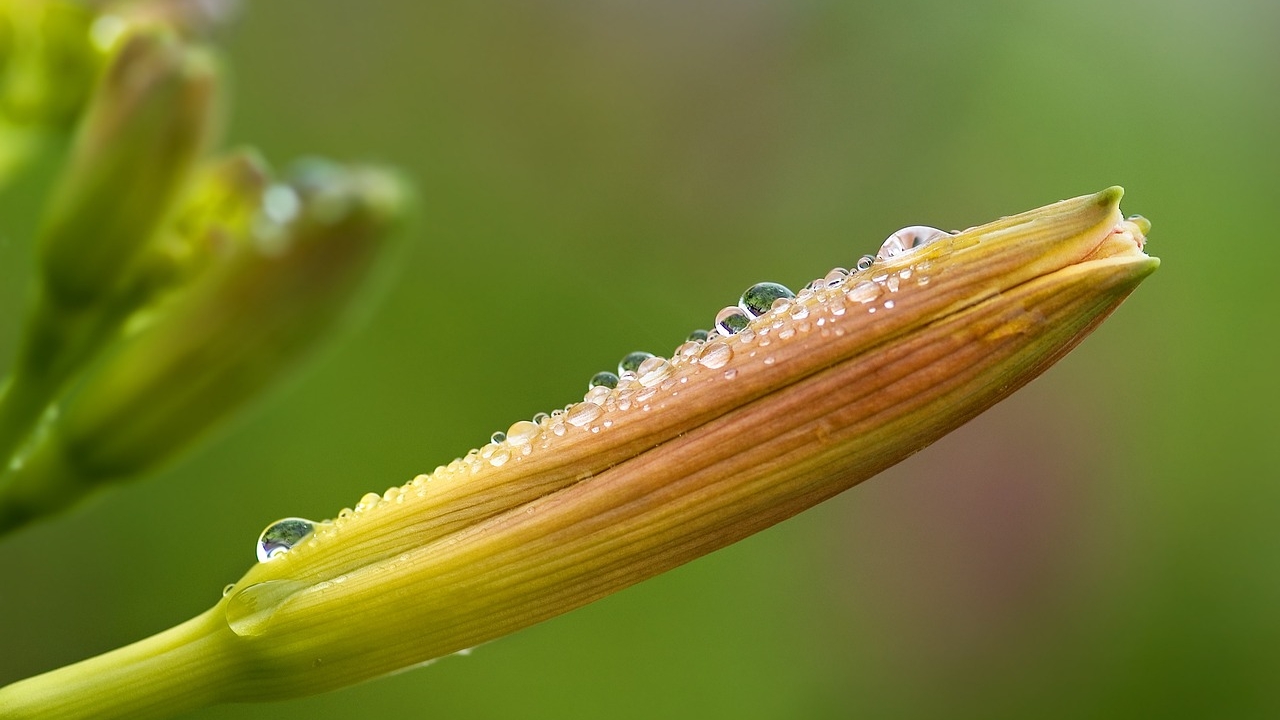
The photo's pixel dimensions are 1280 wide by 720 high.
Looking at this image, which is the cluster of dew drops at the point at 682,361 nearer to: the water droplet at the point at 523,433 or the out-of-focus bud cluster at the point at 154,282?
the water droplet at the point at 523,433

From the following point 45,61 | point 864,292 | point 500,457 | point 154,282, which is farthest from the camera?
point 45,61

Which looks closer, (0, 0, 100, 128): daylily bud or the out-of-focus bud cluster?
the out-of-focus bud cluster

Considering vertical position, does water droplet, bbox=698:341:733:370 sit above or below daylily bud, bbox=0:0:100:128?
below

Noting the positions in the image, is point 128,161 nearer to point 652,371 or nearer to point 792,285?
point 652,371

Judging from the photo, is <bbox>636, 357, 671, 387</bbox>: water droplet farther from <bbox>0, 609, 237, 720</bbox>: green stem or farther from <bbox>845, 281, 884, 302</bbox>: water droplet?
<bbox>0, 609, 237, 720</bbox>: green stem

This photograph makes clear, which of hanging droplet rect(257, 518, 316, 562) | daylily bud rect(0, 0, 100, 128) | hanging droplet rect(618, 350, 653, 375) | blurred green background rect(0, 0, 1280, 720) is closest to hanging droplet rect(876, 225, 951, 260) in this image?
hanging droplet rect(618, 350, 653, 375)

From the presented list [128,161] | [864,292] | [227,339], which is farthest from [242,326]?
[864,292]
